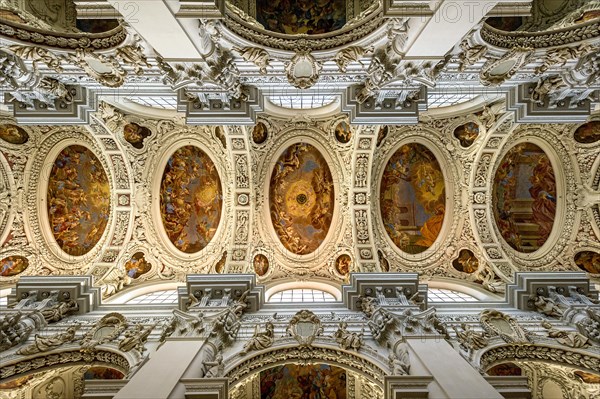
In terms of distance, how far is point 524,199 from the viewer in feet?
44.4

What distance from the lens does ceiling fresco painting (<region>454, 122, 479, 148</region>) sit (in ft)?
42.5

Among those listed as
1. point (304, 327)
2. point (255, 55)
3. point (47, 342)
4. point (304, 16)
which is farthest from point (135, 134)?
point (304, 327)

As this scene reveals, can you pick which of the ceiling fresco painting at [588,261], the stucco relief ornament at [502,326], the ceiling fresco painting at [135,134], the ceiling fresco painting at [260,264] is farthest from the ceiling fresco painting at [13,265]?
the ceiling fresco painting at [588,261]

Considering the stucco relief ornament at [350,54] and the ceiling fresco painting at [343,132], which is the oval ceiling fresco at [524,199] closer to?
the ceiling fresco painting at [343,132]

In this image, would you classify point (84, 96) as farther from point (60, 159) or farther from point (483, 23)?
point (483, 23)

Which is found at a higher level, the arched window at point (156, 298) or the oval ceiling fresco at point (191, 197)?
the oval ceiling fresco at point (191, 197)

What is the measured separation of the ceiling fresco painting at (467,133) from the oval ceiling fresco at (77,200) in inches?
575

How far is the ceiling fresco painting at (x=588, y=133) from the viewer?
12.0m

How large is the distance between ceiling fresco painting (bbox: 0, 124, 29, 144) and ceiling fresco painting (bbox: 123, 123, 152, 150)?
135 inches

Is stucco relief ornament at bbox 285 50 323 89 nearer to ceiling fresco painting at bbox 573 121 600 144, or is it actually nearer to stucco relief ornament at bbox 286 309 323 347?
stucco relief ornament at bbox 286 309 323 347

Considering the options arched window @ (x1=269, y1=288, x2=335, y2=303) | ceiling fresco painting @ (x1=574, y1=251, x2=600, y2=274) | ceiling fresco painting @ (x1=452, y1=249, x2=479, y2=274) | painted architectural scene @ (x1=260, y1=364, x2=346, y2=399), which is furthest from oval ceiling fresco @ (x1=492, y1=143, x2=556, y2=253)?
painted architectural scene @ (x1=260, y1=364, x2=346, y2=399)

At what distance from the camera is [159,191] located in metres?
13.5

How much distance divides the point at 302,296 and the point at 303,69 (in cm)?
863

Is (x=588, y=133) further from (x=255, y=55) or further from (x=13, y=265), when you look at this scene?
(x=13, y=265)
